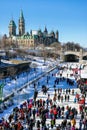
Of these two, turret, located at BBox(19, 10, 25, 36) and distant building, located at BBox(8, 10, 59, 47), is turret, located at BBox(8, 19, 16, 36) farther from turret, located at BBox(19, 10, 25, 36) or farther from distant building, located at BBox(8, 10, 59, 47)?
turret, located at BBox(19, 10, 25, 36)

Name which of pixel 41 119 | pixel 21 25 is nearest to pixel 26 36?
pixel 21 25

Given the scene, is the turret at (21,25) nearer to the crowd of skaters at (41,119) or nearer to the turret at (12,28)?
the turret at (12,28)

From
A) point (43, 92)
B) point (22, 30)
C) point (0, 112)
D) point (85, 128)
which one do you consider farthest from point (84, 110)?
point (22, 30)

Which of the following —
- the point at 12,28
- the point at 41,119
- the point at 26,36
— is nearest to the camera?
the point at 41,119

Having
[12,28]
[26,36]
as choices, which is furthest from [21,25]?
[26,36]

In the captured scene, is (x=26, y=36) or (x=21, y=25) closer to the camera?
(x=26, y=36)

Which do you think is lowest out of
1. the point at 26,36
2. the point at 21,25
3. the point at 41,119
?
the point at 41,119

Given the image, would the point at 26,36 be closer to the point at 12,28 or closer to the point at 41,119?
the point at 12,28

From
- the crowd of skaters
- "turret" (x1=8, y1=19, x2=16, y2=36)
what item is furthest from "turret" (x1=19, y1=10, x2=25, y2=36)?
the crowd of skaters

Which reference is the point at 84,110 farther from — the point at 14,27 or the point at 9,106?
the point at 14,27

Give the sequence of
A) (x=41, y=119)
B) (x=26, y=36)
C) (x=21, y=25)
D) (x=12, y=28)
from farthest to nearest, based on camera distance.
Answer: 1. (x=21, y=25)
2. (x=12, y=28)
3. (x=26, y=36)
4. (x=41, y=119)

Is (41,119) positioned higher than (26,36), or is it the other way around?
(26,36)

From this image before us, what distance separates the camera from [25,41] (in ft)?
520

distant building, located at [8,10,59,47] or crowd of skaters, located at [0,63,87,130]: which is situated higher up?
distant building, located at [8,10,59,47]
